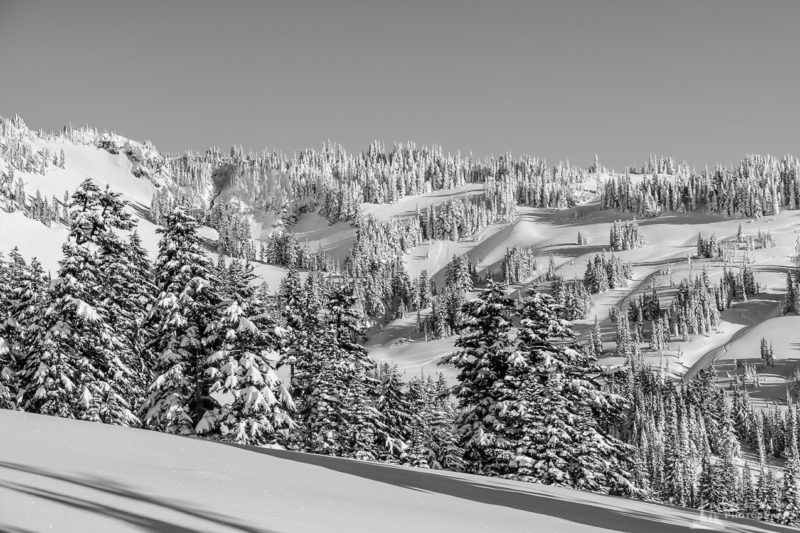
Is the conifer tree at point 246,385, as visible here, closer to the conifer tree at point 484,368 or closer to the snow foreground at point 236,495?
the conifer tree at point 484,368

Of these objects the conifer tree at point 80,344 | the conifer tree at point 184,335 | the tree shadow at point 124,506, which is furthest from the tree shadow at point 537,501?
the conifer tree at point 80,344

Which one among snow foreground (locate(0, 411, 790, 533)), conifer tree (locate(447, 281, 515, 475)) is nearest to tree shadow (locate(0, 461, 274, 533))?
snow foreground (locate(0, 411, 790, 533))

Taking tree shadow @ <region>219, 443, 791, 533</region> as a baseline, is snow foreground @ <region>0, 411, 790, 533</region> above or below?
above

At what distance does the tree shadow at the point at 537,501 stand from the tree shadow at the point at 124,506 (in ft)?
17.1

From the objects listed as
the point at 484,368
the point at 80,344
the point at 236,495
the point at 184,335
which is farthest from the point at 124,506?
the point at 484,368

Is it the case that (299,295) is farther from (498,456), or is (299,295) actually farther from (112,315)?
(498,456)

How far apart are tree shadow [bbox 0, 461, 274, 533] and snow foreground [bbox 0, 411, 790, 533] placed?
0.04 ft

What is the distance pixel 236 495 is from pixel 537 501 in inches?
246

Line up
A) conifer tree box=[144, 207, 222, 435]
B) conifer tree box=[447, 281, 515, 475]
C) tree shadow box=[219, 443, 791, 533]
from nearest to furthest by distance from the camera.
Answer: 1. tree shadow box=[219, 443, 791, 533]
2. conifer tree box=[144, 207, 222, 435]
3. conifer tree box=[447, 281, 515, 475]

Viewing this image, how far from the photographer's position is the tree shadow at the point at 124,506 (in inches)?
250

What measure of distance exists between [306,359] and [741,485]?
279ft

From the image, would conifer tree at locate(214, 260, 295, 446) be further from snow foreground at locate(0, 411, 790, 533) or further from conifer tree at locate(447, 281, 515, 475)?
snow foreground at locate(0, 411, 790, 533)

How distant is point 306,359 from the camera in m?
37.6

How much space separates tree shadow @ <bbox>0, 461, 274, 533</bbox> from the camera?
6.34m
